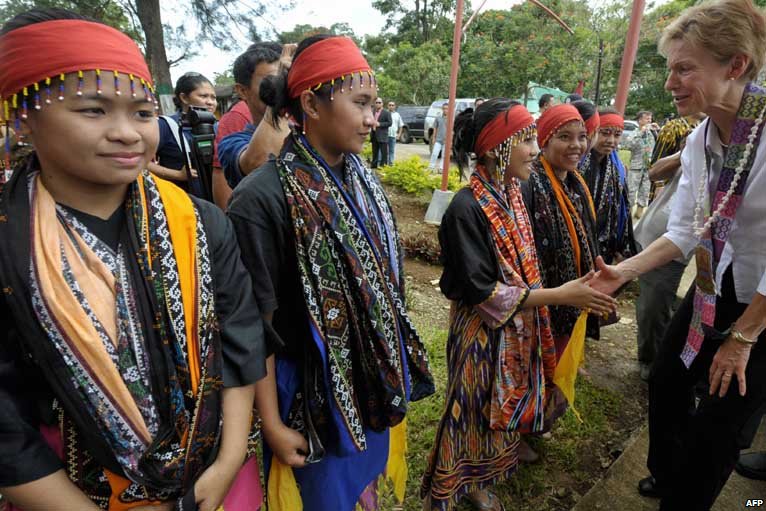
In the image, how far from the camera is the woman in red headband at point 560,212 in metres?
2.33

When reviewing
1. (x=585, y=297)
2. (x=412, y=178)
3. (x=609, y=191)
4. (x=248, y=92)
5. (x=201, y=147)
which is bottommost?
(x=412, y=178)

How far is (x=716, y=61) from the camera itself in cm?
159

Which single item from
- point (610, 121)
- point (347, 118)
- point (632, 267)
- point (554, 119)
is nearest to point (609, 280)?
point (632, 267)

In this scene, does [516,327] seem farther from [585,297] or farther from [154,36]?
[154,36]

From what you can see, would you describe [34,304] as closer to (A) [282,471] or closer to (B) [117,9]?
(A) [282,471]

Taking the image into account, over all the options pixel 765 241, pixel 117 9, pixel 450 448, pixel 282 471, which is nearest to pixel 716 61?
pixel 765 241

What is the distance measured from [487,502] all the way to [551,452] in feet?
2.24

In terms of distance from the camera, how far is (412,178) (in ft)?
25.5

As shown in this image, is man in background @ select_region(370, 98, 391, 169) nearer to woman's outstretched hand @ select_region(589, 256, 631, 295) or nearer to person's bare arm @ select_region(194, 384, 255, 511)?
woman's outstretched hand @ select_region(589, 256, 631, 295)

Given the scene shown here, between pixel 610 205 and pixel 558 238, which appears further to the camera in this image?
pixel 610 205

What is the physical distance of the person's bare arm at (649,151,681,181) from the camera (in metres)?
3.26

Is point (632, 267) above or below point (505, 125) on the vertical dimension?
below

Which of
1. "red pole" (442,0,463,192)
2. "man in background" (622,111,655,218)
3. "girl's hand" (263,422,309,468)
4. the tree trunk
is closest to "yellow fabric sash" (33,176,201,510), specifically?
"girl's hand" (263,422,309,468)

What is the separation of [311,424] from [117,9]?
12.7m
